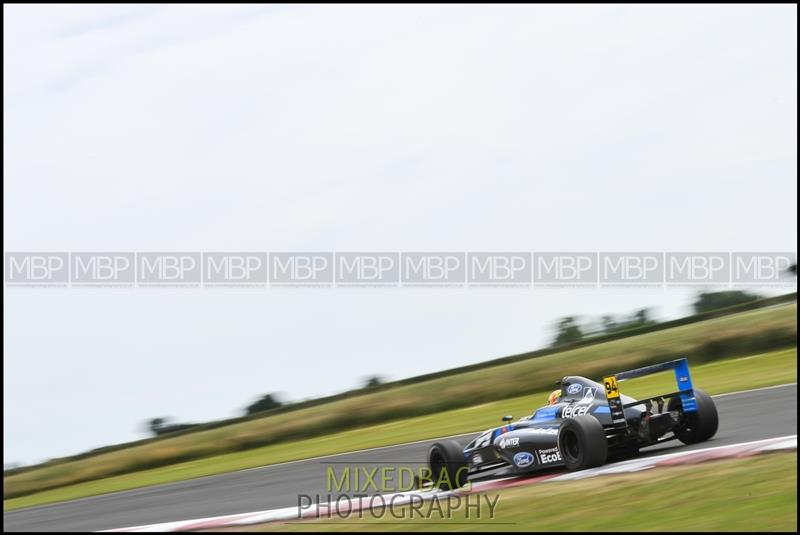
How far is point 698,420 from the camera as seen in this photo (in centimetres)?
1004

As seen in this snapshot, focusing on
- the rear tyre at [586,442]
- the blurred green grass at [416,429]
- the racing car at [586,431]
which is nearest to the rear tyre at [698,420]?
the racing car at [586,431]

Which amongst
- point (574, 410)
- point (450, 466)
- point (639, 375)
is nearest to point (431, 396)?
point (450, 466)

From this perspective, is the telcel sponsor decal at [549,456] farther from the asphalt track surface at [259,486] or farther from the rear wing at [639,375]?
the asphalt track surface at [259,486]

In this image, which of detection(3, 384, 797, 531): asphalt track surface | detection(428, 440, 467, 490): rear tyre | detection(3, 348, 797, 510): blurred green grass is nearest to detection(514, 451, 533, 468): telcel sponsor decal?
detection(428, 440, 467, 490): rear tyre

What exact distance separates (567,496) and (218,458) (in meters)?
15.3

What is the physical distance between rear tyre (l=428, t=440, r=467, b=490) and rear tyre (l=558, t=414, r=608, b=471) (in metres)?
1.20

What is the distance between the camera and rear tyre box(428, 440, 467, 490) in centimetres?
1007

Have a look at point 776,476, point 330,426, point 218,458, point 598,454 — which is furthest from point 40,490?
point 776,476

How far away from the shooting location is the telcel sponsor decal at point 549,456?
9648mm

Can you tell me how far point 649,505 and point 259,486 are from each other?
754 centimetres

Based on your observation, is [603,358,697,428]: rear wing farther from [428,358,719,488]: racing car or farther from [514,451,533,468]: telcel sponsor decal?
[514,451,533,468]: telcel sponsor decal

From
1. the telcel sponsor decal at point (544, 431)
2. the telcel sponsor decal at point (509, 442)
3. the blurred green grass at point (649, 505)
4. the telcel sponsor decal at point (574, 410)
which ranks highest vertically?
the telcel sponsor decal at point (574, 410)

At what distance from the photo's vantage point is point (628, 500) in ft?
25.3

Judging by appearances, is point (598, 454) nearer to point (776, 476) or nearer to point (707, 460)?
point (707, 460)
